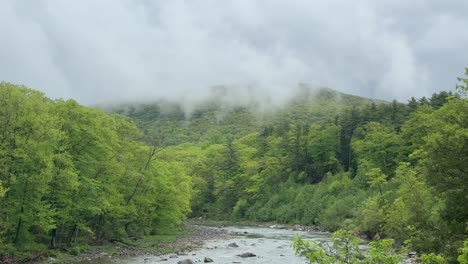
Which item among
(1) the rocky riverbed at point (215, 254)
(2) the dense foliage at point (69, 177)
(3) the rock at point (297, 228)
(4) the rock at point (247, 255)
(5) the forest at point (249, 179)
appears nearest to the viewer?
(5) the forest at point (249, 179)

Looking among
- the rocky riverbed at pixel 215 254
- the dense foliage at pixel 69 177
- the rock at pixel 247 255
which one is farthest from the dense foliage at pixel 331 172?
the dense foliage at pixel 69 177

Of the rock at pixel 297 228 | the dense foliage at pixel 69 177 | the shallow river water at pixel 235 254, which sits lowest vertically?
the rock at pixel 297 228

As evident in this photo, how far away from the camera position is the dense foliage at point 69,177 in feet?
121

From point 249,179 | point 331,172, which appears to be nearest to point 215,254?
point 331,172

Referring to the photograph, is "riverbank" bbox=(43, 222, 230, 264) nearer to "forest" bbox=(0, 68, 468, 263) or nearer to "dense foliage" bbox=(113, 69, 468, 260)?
"forest" bbox=(0, 68, 468, 263)

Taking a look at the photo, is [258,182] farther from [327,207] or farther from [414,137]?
[414,137]

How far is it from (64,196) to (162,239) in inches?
863

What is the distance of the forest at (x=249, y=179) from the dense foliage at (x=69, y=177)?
126 mm

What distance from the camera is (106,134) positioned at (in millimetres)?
48156

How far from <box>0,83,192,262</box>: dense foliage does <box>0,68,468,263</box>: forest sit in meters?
0.13

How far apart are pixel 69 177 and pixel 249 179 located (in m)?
89.0

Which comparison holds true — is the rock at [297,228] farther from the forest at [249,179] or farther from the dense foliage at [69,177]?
the dense foliage at [69,177]

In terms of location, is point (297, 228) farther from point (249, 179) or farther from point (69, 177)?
point (69, 177)

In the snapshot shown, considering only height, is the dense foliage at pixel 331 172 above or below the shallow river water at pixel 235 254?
above
